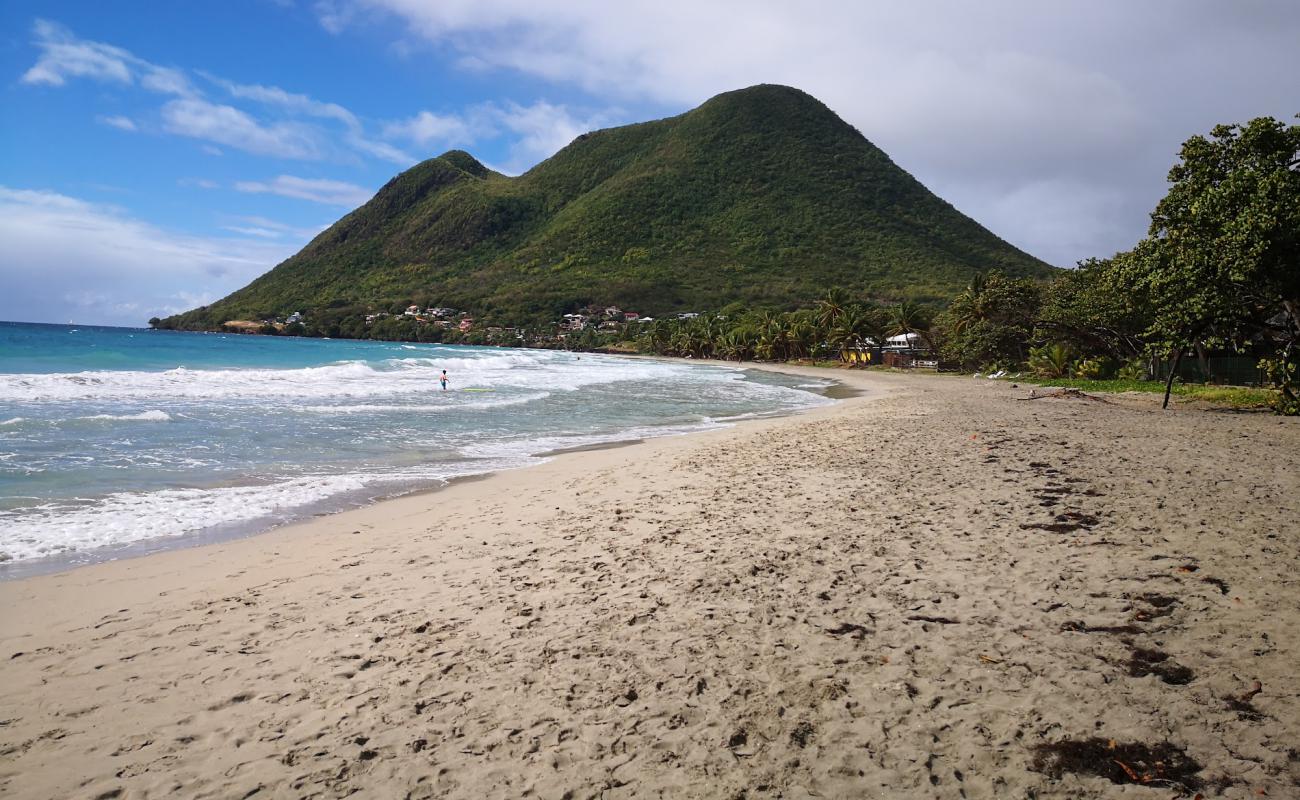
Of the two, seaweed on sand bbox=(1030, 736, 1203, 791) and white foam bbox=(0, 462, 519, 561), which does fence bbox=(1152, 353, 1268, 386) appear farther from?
white foam bbox=(0, 462, 519, 561)

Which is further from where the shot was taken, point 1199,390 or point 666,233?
point 666,233

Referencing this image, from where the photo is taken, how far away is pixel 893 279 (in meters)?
92.1

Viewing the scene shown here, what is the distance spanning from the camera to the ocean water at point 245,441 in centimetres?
750

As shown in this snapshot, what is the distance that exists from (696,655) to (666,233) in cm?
11259

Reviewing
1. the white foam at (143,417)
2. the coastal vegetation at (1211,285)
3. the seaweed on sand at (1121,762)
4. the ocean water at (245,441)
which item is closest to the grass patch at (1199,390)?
the coastal vegetation at (1211,285)

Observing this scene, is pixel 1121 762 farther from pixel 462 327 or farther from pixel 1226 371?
pixel 462 327

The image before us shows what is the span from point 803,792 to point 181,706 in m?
3.25

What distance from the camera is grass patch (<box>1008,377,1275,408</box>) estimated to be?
1767 centimetres

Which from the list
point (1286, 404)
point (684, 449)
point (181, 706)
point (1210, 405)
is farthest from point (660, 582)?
point (1210, 405)

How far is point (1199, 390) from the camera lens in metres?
21.4

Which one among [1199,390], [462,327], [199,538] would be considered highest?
[462,327]

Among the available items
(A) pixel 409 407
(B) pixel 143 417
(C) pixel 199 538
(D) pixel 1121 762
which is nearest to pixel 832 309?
(A) pixel 409 407

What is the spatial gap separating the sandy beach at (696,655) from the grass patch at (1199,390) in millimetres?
13465

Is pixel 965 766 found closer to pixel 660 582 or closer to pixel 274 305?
pixel 660 582
